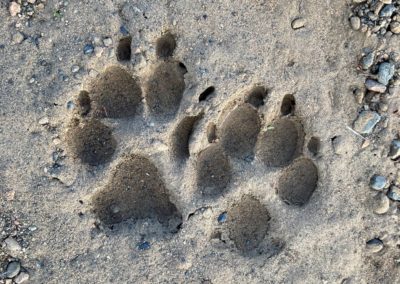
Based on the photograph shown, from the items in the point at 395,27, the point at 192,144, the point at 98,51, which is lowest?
the point at 192,144

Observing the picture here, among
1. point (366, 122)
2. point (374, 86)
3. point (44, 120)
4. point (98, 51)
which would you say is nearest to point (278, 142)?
point (366, 122)

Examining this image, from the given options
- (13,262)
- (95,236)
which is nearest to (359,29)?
(95,236)

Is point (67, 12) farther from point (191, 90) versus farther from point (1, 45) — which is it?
point (191, 90)

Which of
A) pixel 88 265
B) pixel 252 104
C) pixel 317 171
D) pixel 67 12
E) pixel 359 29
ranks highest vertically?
pixel 67 12

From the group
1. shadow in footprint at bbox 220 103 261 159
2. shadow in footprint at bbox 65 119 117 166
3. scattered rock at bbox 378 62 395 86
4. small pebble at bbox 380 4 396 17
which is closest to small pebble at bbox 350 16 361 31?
small pebble at bbox 380 4 396 17

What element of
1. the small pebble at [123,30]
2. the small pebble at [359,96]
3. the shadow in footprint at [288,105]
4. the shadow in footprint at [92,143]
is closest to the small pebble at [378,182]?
the small pebble at [359,96]

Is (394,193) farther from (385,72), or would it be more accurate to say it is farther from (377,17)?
(377,17)

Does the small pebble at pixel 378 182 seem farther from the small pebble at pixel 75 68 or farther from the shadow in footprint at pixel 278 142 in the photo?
the small pebble at pixel 75 68
